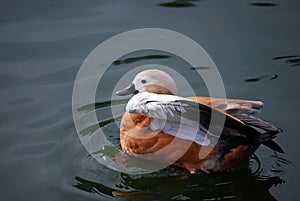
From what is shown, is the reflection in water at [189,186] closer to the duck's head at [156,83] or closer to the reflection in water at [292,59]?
the duck's head at [156,83]

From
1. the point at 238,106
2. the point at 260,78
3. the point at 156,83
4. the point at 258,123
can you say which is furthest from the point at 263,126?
the point at 260,78

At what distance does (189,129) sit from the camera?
472 cm

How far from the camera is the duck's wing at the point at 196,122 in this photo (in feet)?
14.1

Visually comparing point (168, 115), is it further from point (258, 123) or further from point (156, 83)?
point (258, 123)

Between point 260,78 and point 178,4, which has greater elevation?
point 178,4

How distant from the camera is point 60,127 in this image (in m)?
5.58

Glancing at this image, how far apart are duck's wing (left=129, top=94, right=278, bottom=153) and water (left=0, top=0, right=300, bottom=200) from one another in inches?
15.8

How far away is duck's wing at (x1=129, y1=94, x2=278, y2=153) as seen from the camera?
431 cm

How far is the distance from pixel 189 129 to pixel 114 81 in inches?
71.5

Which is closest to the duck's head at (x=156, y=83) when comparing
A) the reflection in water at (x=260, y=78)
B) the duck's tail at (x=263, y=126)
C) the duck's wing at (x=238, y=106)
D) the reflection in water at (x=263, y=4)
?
the duck's wing at (x=238, y=106)

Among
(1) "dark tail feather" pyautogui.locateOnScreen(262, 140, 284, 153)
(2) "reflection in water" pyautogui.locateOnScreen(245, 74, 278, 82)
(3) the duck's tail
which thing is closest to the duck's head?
(3) the duck's tail

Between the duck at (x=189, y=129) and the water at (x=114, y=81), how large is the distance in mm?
169

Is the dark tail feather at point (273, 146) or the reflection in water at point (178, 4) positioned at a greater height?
the reflection in water at point (178, 4)

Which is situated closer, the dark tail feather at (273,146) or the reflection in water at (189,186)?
the reflection in water at (189,186)
